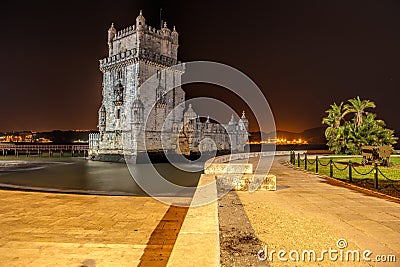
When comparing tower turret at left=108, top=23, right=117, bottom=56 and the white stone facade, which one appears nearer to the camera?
the white stone facade

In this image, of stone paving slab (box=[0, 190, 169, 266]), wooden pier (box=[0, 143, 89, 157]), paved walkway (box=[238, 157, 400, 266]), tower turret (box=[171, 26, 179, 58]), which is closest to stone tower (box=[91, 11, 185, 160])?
tower turret (box=[171, 26, 179, 58])

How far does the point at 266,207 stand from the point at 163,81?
118 feet

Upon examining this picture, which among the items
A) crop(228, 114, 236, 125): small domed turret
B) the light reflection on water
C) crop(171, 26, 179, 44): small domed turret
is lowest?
the light reflection on water

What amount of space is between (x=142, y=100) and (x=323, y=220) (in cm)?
3396

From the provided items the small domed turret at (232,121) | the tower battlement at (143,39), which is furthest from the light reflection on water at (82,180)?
the small domed turret at (232,121)

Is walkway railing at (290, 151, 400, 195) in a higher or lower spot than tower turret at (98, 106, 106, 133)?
lower

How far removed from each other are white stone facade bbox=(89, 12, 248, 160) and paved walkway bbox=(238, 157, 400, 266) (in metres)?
30.5

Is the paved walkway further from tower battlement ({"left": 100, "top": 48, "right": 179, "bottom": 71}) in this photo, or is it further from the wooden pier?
the wooden pier

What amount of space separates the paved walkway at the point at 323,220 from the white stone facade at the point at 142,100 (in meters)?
30.5

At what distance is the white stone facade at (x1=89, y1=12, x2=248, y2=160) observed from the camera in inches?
1485

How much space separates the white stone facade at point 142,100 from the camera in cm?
3772

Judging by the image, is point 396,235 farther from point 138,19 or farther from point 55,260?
point 138,19

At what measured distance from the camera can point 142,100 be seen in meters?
37.9

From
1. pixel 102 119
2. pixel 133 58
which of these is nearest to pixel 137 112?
pixel 133 58
